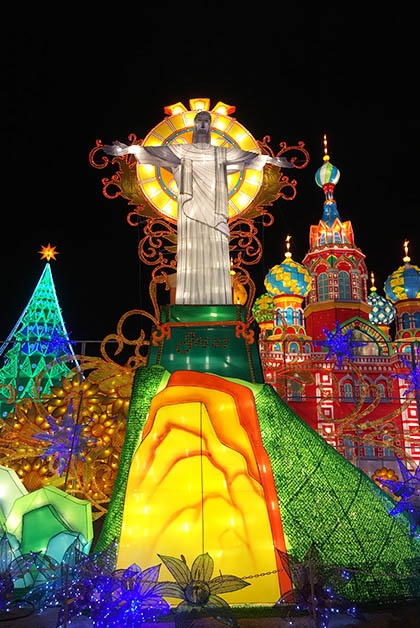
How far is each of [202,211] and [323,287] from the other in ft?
73.3

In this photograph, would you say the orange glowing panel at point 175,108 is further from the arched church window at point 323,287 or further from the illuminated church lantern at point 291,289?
the arched church window at point 323,287

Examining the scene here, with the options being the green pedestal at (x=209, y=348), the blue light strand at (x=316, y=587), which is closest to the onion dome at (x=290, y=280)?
the green pedestal at (x=209, y=348)

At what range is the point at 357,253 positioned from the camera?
95.2 ft

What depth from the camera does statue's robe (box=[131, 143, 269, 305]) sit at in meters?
7.12

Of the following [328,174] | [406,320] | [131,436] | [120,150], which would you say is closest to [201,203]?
[120,150]

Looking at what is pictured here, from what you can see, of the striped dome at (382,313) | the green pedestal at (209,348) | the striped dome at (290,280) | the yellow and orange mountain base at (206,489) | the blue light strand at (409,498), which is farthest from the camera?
the striped dome at (382,313)

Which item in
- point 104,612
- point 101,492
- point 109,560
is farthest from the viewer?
point 101,492

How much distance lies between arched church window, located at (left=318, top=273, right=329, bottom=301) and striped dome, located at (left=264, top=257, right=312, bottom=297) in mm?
919

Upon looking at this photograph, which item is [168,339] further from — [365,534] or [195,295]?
[365,534]

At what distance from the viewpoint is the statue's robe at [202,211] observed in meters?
7.12

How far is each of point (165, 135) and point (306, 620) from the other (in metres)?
7.00

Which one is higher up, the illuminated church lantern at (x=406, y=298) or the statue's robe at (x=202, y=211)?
the illuminated church lantern at (x=406, y=298)

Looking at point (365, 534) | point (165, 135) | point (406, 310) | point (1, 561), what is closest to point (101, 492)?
point (1, 561)

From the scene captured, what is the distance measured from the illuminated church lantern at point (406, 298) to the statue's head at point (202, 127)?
21732mm
